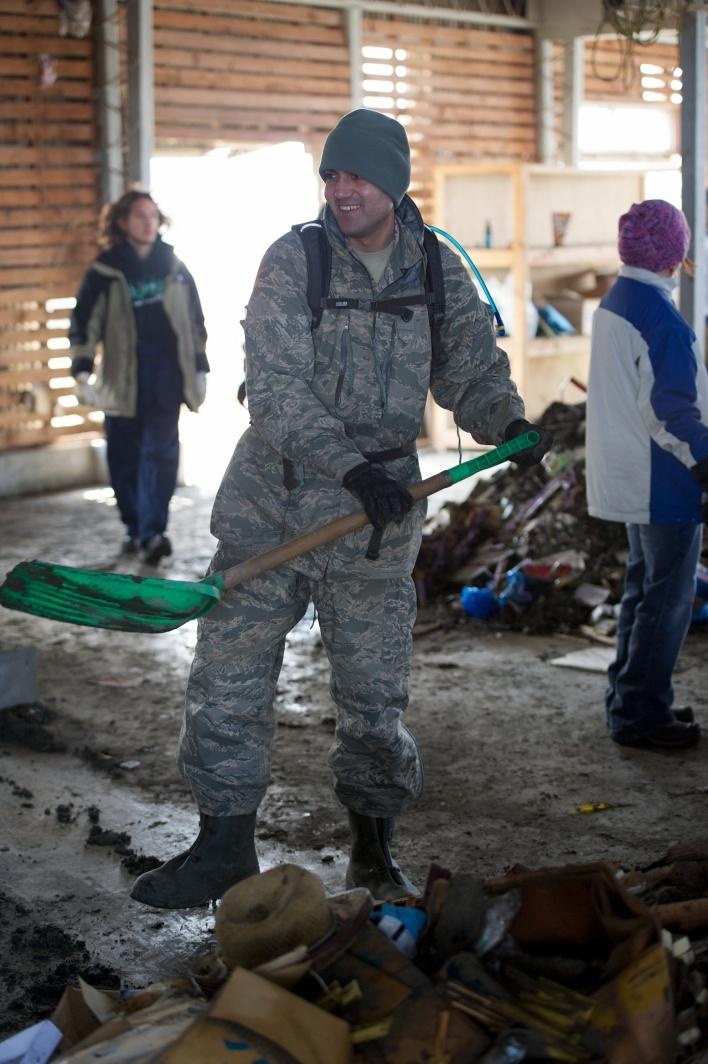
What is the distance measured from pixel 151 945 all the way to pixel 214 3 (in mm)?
10232

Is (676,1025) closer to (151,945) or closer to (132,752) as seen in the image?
(151,945)

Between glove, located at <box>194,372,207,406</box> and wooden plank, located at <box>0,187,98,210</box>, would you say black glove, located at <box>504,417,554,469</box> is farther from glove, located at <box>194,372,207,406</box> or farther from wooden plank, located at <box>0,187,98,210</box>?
wooden plank, located at <box>0,187,98,210</box>

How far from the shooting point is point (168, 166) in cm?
1648

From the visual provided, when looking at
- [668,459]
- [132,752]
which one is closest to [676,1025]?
[668,459]

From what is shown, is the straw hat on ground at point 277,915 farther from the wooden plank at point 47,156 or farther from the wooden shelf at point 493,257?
the wooden shelf at point 493,257

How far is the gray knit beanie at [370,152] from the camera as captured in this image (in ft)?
11.4

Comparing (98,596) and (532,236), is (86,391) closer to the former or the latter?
(98,596)

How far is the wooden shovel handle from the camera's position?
11.4ft

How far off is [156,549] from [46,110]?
15.6ft

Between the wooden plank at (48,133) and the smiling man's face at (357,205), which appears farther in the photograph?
the wooden plank at (48,133)

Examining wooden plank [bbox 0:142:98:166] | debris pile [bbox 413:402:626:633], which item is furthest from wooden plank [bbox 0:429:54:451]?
debris pile [bbox 413:402:626:633]

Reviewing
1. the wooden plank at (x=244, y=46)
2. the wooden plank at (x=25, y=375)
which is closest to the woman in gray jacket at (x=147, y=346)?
the wooden plank at (x=25, y=375)

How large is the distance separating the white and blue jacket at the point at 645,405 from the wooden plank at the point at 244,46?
8035mm

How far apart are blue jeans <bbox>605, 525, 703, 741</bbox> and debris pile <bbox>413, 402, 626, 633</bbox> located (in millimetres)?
1720
